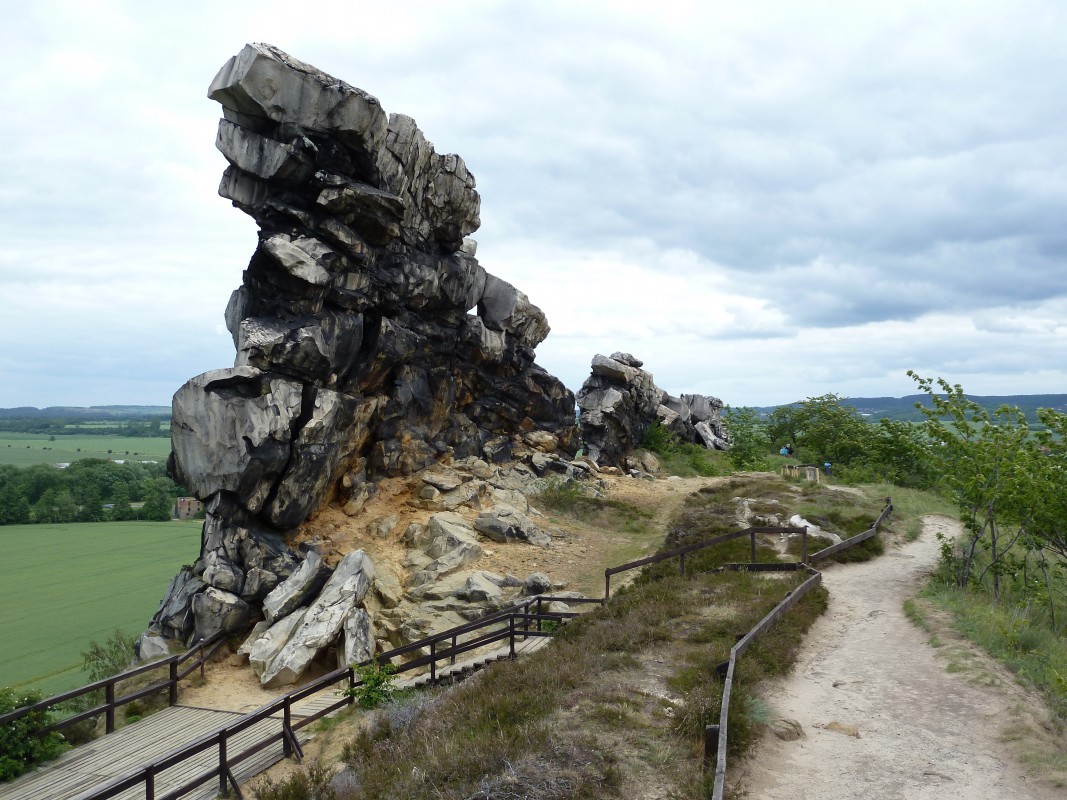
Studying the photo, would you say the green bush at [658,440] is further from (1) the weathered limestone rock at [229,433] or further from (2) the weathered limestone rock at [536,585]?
(1) the weathered limestone rock at [229,433]

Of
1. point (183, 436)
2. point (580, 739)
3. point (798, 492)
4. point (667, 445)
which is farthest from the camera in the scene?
point (667, 445)

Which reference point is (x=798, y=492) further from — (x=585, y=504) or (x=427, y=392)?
(x=427, y=392)

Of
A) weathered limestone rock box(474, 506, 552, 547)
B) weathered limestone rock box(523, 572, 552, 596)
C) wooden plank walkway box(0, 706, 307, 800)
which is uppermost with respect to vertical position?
weathered limestone rock box(474, 506, 552, 547)

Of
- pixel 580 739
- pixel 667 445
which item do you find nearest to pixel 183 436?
pixel 580 739

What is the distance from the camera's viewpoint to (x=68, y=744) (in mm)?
15227

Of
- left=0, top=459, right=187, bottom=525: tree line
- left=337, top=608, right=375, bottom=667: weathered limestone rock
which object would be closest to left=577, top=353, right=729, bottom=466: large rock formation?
left=337, top=608, right=375, bottom=667: weathered limestone rock

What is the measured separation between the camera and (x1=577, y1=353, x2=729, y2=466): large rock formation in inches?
1900

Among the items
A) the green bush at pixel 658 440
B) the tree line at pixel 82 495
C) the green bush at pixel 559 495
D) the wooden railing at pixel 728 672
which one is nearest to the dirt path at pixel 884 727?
the wooden railing at pixel 728 672

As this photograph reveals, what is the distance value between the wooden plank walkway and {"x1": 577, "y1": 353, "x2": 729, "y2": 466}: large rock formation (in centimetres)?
3177

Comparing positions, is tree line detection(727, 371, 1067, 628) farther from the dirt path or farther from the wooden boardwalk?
the wooden boardwalk

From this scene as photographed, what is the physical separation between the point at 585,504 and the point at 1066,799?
82.3 ft

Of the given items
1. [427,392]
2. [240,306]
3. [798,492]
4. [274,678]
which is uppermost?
[240,306]

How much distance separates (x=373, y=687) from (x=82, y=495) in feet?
355

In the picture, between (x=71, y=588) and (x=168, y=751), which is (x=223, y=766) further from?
(x=71, y=588)
